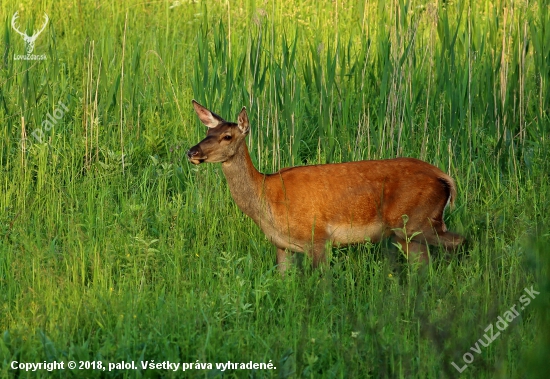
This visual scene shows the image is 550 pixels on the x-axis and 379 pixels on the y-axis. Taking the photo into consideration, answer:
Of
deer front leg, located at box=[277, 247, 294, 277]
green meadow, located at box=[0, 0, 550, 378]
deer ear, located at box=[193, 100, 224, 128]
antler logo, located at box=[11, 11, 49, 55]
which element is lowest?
deer front leg, located at box=[277, 247, 294, 277]

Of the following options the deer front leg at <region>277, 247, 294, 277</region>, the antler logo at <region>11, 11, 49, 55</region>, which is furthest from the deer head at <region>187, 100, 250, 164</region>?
the antler logo at <region>11, 11, 49, 55</region>

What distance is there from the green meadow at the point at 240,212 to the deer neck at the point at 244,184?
11.9 inches

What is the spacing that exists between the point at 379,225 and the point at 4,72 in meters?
3.74

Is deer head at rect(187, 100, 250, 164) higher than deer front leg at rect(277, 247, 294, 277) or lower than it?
higher

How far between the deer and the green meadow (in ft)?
0.54

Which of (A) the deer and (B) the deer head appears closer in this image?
(B) the deer head

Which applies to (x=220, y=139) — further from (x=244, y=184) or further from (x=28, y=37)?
(x=28, y=37)

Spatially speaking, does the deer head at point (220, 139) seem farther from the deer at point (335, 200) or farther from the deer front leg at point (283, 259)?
the deer front leg at point (283, 259)

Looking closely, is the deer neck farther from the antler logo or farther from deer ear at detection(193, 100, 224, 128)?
the antler logo

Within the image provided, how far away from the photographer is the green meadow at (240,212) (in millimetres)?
4238

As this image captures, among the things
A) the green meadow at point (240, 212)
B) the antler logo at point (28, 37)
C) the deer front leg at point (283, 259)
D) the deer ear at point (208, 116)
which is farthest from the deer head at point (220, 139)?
the antler logo at point (28, 37)

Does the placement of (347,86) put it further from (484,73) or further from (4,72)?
(4,72)

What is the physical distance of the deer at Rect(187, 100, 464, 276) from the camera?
584 cm

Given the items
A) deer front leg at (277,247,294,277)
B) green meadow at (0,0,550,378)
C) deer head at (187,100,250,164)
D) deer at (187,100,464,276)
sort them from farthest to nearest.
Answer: deer at (187,100,464,276) < deer head at (187,100,250,164) < deer front leg at (277,247,294,277) < green meadow at (0,0,550,378)
